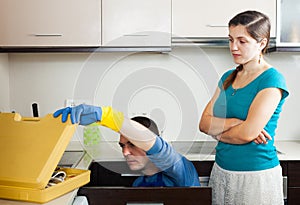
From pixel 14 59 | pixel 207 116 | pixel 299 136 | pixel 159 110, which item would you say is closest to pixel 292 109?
pixel 299 136

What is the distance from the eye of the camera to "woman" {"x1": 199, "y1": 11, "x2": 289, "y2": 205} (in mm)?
1864

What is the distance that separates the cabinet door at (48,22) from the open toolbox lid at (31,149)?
111cm

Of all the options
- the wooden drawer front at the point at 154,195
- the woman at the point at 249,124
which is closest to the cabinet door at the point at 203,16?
the woman at the point at 249,124

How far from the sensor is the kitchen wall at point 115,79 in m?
2.84

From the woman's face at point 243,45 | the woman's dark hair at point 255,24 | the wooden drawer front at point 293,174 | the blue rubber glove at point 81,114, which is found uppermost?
the woman's dark hair at point 255,24

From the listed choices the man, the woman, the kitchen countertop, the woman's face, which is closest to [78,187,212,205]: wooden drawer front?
the man

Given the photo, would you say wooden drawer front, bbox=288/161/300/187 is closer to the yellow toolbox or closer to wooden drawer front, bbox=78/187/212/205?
wooden drawer front, bbox=78/187/212/205

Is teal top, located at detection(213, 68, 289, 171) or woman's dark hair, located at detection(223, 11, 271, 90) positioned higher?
woman's dark hair, located at detection(223, 11, 271, 90)

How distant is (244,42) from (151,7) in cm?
76

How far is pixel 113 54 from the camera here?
2.86 m

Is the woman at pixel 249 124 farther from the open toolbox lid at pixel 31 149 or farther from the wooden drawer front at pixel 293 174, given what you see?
the open toolbox lid at pixel 31 149

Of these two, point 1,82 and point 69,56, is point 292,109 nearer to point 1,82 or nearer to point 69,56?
point 69,56

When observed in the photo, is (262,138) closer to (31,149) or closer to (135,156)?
(135,156)

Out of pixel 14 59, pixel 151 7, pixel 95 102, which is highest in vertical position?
pixel 151 7
